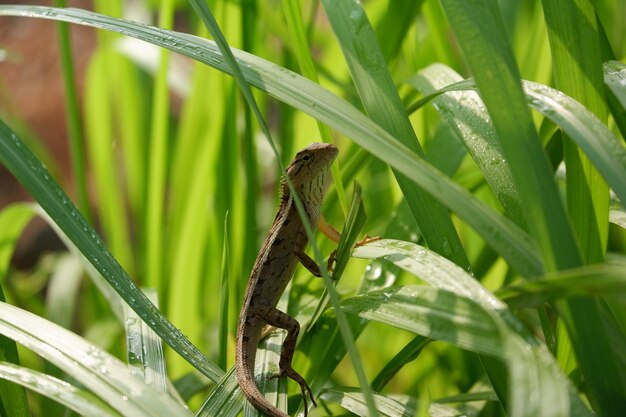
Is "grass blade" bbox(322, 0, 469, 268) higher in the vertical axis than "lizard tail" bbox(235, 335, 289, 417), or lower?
higher

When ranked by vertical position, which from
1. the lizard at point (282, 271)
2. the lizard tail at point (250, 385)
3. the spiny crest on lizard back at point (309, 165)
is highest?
the spiny crest on lizard back at point (309, 165)

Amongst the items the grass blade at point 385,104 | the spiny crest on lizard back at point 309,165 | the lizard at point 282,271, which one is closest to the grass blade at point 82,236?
the lizard at point 282,271

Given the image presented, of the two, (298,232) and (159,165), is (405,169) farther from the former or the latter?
(159,165)

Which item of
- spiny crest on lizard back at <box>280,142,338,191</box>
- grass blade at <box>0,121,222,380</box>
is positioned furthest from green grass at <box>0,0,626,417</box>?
spiny crest on lizard back at <box>280,142,338,191</box>

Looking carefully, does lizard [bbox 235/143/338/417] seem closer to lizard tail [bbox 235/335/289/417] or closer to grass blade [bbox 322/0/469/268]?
lizard tail [bbox 235/335/289/417]

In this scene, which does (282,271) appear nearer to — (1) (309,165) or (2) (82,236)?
(1) (309,165)

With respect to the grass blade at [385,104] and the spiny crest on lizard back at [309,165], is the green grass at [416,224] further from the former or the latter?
the spiny crest on lizard back at [309,165]

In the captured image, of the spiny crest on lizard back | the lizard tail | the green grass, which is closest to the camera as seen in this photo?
the green grass

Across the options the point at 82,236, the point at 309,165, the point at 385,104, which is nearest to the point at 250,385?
the point at 82,236
